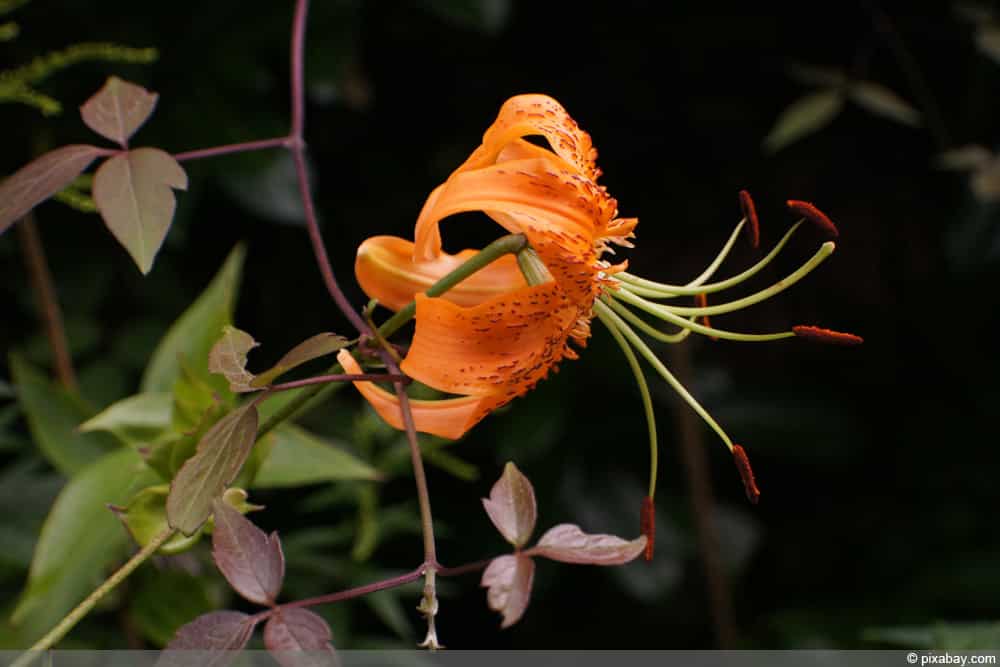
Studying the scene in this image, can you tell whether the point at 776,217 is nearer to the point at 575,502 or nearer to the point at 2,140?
the point at 575,502

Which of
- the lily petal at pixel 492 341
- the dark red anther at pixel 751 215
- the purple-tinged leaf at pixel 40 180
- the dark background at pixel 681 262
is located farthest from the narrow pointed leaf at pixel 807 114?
the purple-tinged leaf at pixel 40 180

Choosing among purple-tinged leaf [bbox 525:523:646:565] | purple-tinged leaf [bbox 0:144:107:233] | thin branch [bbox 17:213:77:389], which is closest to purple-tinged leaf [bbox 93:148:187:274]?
purple-tinged leaf [bbox 0:144:107:233]

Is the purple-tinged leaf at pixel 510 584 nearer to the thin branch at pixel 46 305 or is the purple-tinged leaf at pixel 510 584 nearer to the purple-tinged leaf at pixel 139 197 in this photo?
the purple-tinged leaf at pixel 139 197

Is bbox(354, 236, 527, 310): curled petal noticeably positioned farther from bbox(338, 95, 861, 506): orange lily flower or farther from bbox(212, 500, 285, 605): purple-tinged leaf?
bbox(212, 500, 285, 605): purple-tinged leaf

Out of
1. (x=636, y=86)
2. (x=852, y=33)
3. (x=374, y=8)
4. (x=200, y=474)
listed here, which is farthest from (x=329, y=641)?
(x=852, y=33)

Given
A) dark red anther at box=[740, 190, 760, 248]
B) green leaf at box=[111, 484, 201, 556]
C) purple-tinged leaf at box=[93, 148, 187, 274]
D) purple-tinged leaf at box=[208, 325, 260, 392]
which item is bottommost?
green leaf at box=[111, 484, 201, 556]

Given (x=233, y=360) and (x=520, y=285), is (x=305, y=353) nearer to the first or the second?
(x=233, y=360)
